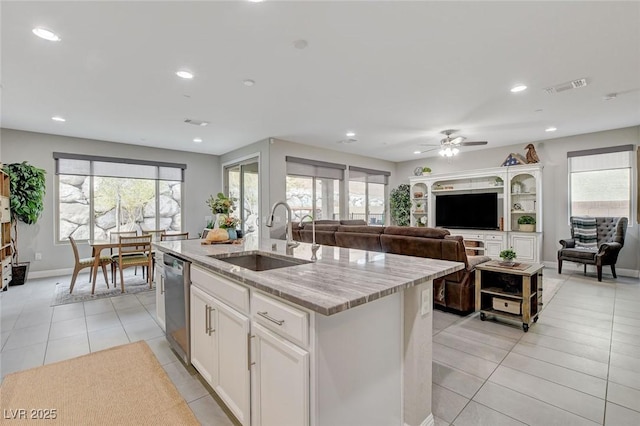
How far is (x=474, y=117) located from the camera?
4.65 meters

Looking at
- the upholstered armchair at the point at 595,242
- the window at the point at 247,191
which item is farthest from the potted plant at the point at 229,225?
the upholstered armchair at the point at 595,242

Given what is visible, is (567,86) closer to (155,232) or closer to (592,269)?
(592,269)

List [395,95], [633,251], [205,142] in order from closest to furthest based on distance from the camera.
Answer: [395,95] < [633,251] < [205,142]

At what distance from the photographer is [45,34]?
239 centimetres

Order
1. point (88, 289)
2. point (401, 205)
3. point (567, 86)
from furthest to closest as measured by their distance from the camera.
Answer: point (401, 205), point (88, 289), point (567, 86)

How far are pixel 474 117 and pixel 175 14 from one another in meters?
4.29

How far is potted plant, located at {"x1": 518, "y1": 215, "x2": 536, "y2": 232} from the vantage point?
6184 millimetres

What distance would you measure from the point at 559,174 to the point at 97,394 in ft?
26.0

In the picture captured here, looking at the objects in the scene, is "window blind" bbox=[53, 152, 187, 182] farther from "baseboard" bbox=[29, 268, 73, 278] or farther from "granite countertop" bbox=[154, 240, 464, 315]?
"granite countertop" bbox=[154, 240, 464, 315]

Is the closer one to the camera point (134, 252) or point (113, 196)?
point (134, 252)

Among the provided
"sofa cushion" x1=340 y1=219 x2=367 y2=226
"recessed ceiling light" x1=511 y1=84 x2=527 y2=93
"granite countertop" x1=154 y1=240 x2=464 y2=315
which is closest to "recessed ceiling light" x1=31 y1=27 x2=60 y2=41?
"granite countertop" x1=154 y1=240 x2=464 y2=315

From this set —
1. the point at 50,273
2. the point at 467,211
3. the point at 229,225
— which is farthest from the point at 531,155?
Answer: the point at 50,273

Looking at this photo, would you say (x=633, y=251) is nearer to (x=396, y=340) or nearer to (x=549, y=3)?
(x=549, y=3)

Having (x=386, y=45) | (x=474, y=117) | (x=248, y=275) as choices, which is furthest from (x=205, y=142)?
(x=248, y=275)
